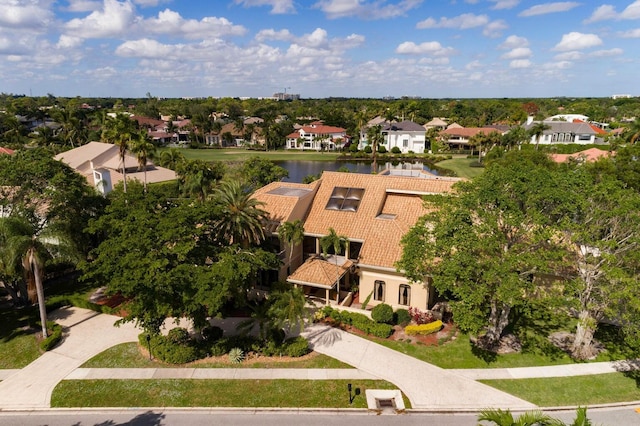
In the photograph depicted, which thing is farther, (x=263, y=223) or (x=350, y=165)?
(x=350, y=165)

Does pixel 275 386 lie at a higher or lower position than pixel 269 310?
lower

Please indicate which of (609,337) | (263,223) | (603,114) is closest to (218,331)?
(263,223)

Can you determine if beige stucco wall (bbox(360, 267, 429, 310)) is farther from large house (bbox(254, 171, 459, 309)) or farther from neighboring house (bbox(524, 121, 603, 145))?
neighboring house (bbox(524, 121, 603, 145))

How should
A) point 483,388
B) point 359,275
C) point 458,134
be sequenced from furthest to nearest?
point 458,134 < point 359,275 < point 483,388

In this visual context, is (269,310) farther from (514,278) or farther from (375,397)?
(514,278)

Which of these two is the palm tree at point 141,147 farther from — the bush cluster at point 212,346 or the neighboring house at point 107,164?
the bush cluster at point 212,346

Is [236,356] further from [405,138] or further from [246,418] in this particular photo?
[405,138]

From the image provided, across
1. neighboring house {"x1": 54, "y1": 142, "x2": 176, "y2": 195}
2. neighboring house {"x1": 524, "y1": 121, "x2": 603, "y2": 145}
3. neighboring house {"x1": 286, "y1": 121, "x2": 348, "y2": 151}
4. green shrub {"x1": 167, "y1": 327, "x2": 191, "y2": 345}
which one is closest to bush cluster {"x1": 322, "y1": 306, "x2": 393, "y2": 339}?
green shrub {"x1": 167, "y1": 327, "x2": 191, "y2": 345}
